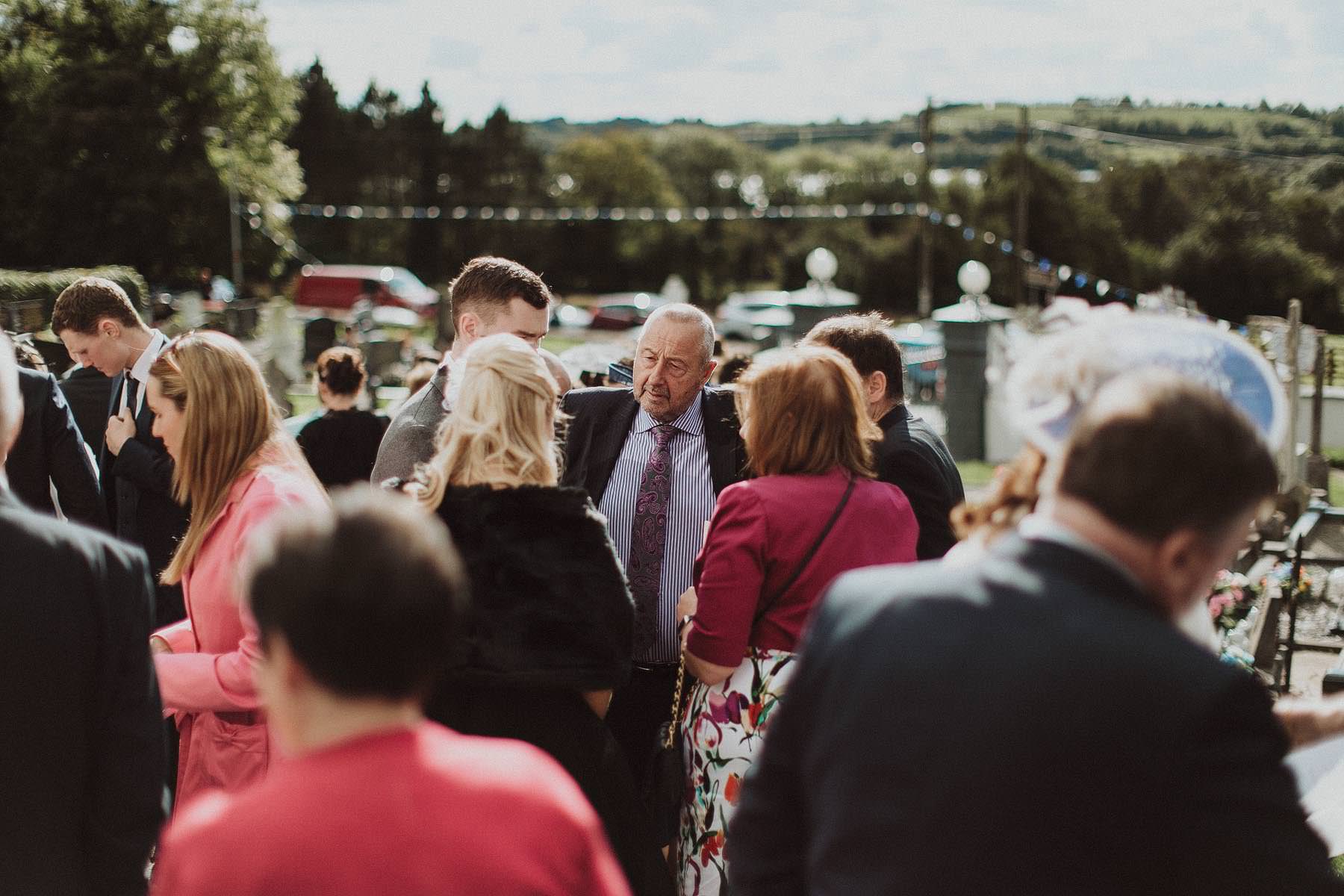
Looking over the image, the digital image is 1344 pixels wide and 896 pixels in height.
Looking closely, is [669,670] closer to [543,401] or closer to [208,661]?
[543,401]

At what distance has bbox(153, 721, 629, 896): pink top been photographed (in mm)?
1366

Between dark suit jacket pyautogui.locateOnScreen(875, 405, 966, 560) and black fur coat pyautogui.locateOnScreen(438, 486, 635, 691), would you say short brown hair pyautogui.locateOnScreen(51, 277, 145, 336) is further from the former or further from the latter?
dark suit jacket pyautogui.locateOnScreen(875, 405, 966, 560)

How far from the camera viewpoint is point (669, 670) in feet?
12.3

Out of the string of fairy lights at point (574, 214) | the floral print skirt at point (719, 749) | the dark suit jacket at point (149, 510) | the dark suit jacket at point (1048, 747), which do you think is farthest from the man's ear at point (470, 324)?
the string of fairy lights at point (574, 214)

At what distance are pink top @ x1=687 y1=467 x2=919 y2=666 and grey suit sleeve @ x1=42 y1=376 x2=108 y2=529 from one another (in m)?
2.90

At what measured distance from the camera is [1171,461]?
145 cm

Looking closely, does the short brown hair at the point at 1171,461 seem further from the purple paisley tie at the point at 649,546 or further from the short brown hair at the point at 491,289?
the short brown hair at the point at 491,289

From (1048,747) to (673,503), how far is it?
244cm

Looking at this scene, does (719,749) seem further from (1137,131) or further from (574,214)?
(574,214)

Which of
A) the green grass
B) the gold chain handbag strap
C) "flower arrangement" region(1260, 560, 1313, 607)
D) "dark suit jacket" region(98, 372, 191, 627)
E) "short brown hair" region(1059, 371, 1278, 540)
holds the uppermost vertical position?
"short brown hair" region(1059, 371, 1278, 540)

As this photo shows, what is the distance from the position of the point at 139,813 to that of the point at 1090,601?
1.86 meters

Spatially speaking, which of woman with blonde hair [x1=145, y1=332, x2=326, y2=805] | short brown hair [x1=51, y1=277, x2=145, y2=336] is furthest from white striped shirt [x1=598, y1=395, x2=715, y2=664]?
short brown hair [x1=51, y1=277, x2=145, y2=336]

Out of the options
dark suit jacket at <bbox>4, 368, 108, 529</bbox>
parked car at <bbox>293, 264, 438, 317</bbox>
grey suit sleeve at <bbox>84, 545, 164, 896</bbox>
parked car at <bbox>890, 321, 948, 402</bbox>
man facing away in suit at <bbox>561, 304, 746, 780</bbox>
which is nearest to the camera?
grey suit sleeve at <bbox>84, 545, 164, 896</bbox>

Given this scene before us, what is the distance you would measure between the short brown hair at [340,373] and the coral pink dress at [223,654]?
3556mm
